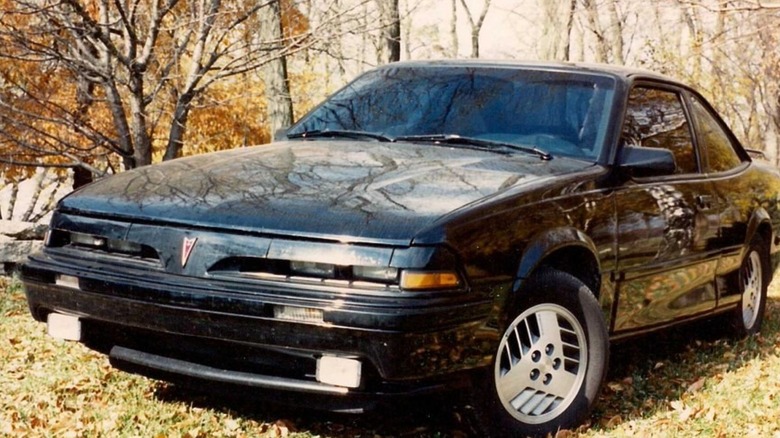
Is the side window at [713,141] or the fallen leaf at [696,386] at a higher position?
the side window at [713,141]

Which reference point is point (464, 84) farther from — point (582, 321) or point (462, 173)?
point (582, 321)

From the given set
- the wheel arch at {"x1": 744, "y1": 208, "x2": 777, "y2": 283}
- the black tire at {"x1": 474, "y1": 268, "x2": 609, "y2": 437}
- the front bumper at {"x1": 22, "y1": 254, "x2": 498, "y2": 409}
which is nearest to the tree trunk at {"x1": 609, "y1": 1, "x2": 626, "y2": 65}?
the wheel arch at {"x1": 744, "y1": 208, "x2": 777, "y2": 283}

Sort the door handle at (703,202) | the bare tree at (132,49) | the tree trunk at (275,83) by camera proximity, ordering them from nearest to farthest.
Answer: the door handle at (703,202)
the bare tree at (132,49)
the tree trunk at (275,83)

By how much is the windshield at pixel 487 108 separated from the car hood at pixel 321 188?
0.20 m

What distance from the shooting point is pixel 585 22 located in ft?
79.8

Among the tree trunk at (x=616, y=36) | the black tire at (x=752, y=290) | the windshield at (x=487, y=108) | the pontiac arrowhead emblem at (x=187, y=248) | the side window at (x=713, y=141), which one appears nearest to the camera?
the pontiac arrowhead emblem at (x=187, y=248)

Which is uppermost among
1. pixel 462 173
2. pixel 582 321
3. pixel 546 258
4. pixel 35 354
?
pixel 462 173

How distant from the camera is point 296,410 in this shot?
→ 4578 millimetres

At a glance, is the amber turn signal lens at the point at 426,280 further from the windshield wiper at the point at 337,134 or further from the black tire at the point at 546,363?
the windshield wiper at the point at 337,134

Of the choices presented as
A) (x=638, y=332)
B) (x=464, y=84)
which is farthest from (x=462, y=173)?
(x=638, y=332)

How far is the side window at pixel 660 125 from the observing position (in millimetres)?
5406

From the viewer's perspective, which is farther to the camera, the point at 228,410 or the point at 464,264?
the point at 228,410

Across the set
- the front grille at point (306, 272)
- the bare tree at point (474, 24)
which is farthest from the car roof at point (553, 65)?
the bare tree at point (474, 24)

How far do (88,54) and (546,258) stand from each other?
5175 mm
